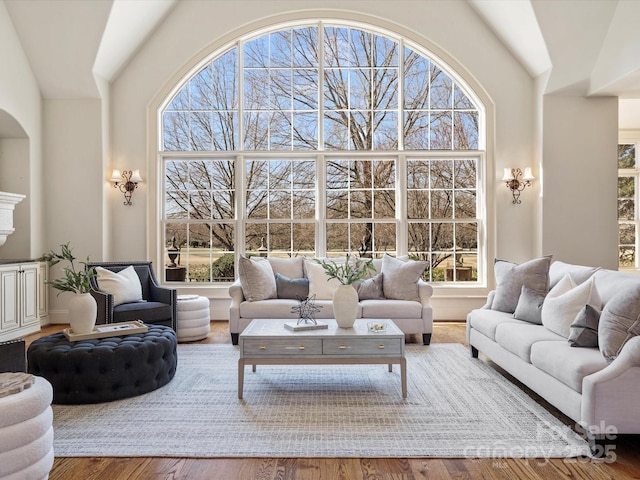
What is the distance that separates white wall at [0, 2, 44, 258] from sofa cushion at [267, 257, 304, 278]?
317cm

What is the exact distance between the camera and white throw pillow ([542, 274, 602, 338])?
3.33m

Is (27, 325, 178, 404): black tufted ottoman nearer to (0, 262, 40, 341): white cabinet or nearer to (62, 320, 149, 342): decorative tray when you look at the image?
(62, 320, 149, 342): decorative tray

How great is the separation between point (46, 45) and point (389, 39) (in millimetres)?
4493

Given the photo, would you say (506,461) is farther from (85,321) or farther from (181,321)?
(181,321)

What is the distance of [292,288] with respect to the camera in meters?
5.53

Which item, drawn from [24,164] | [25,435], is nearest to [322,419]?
[25,435]

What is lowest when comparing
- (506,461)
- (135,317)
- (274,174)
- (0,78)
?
(506,461)

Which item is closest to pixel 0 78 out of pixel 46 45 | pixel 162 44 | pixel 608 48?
pixel 46 45

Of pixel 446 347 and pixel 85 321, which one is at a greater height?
pixel 85 321

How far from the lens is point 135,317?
4.93 metres

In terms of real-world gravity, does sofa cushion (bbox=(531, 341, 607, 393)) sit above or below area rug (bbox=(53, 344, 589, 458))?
above

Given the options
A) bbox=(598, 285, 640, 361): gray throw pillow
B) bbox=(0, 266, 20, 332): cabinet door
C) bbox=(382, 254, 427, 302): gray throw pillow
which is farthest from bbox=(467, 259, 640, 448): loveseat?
bbox=(0, 266, 20, 332): cabinet door

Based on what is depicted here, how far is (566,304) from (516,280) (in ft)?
2.98

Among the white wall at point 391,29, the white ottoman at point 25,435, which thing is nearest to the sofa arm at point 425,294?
the white wall at point 391,29
